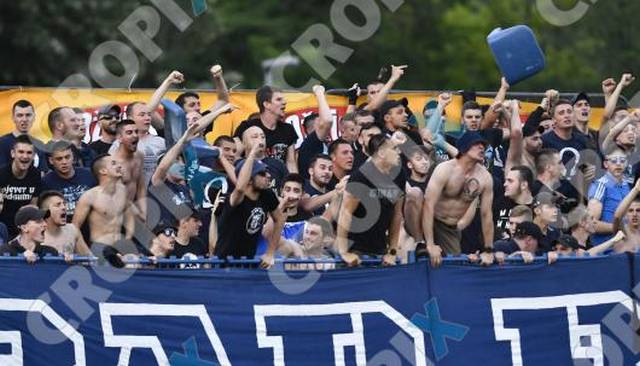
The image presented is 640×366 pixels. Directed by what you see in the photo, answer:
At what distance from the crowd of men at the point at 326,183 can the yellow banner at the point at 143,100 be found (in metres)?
0.25

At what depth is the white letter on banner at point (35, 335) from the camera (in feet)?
45.3

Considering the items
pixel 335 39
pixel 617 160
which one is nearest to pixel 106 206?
pixel 617 160

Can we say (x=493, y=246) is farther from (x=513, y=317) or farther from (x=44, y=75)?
(x=44, y=75)

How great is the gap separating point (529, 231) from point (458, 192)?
85 cm

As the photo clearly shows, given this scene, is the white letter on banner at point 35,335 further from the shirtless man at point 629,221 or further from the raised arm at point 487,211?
the shirtless man at point 629,221

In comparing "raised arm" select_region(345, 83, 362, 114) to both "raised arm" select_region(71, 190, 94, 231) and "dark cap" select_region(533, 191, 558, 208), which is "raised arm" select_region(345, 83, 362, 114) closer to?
"dark cap" select_region(533, 191, 558, 208)

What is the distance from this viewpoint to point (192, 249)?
15867mm

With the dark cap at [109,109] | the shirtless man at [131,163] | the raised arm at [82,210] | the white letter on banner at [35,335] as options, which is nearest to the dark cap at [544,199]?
the shirtless man at [131,163]

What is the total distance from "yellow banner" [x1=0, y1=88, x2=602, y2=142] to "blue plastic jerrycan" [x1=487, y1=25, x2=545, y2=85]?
137cm

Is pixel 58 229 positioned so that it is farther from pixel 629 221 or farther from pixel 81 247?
pixel 629 221

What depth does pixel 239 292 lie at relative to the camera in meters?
14.0

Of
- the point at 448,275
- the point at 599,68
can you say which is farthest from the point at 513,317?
the point at 599,68

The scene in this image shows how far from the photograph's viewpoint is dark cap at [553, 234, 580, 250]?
52.0 feet

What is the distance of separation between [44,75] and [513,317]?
23638mm
